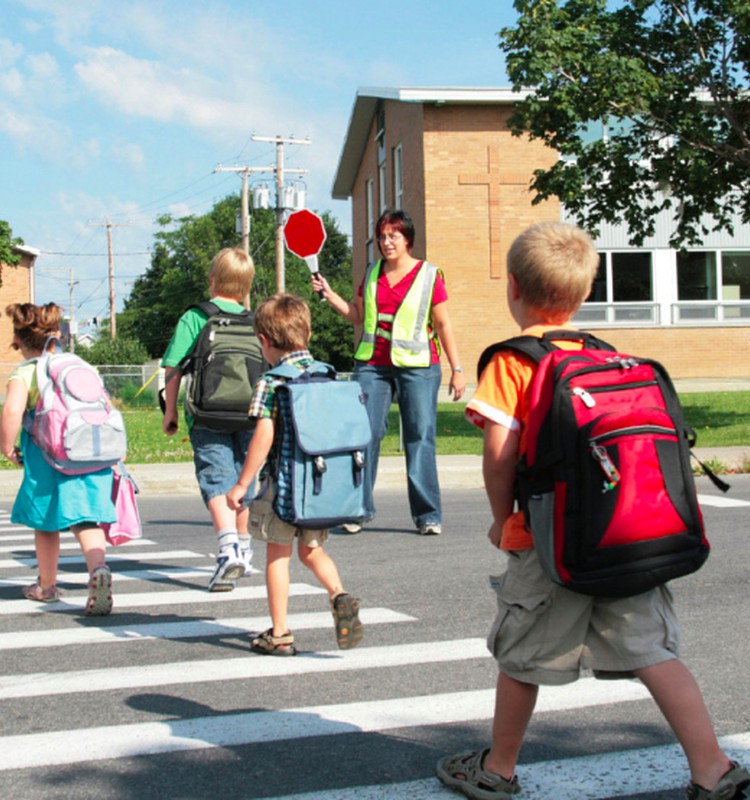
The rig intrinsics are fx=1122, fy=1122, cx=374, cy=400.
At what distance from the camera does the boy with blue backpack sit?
14.8 ft

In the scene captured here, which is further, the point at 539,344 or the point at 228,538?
the point at 228,538

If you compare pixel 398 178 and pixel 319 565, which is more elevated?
pixel 398 178

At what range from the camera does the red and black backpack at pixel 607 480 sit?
8.79 feet

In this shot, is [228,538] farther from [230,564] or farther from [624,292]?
[624,292]

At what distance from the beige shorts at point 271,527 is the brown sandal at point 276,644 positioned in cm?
43

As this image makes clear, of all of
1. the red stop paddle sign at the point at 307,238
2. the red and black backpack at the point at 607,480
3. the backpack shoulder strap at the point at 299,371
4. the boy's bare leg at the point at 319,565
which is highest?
the red stop paddle sign at the point at 307,238

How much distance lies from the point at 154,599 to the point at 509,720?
3.54 m

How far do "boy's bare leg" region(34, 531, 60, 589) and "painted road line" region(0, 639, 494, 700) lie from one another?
141 cm

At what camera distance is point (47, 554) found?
591cm

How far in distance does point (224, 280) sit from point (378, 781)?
3.63 m

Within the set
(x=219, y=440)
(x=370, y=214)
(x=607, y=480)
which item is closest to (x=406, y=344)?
(x=219, y=440)

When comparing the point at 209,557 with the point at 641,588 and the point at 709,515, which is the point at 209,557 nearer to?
the point at 709,515

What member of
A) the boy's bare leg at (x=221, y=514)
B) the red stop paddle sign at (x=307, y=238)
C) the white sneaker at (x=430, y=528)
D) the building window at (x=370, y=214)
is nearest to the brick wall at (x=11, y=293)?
the building window at (x=370, y=214)

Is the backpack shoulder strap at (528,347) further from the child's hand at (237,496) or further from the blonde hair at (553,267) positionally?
the child's hand at (237,496)
